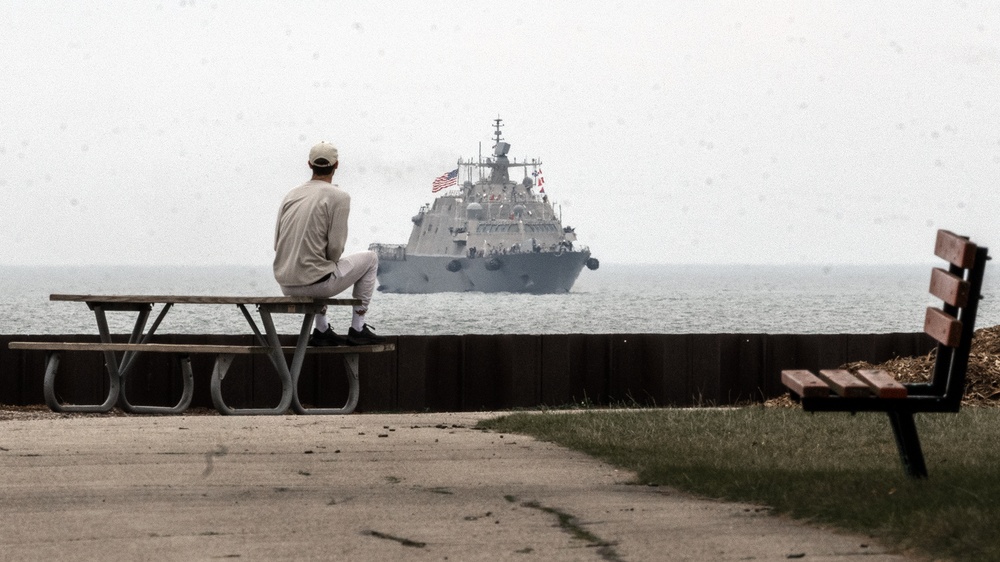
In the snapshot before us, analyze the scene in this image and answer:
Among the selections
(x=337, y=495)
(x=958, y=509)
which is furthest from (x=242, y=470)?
(x=958, y=509)

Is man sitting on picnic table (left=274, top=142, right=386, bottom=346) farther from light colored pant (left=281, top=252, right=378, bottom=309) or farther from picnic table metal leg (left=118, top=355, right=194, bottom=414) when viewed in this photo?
picnic table metal leg (left=118, top=355, right=194, bottom=414)

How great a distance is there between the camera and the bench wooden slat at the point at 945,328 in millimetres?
5098

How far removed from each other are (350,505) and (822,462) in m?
2.25

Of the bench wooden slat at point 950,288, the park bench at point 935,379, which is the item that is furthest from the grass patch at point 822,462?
the bench wooden slat at point 950,288

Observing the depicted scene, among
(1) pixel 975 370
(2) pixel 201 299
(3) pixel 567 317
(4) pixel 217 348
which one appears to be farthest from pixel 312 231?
(3) pixel 567 317

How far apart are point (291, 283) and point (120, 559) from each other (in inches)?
189

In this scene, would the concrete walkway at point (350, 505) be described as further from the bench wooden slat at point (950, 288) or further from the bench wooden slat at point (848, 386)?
the bench wooden slat at point (950, 288)

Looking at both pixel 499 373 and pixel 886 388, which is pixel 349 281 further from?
pixel 886 388

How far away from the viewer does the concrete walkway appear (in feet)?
14.4

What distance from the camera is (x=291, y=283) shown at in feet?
29.4

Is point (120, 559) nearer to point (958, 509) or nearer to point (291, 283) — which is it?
point (958, 509)

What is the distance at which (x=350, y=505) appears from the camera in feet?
17.0

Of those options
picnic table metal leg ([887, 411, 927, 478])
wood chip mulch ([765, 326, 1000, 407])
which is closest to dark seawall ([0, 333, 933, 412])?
wood chip mulch ([765, 326, 1000, 407])

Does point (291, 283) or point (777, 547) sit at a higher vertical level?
point (291, 283)
